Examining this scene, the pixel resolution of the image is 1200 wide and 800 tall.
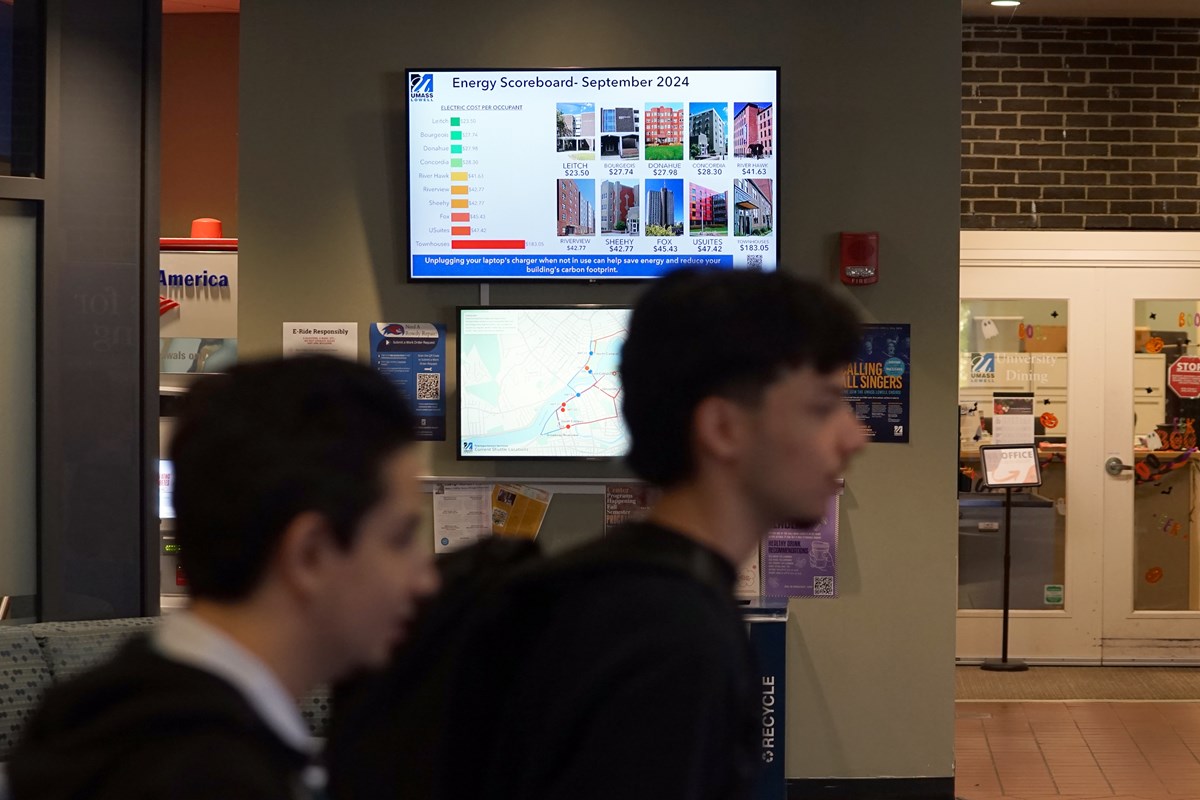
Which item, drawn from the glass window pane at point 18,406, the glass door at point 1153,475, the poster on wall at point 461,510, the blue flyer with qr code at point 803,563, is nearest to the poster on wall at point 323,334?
the poster on wall at point 461,510

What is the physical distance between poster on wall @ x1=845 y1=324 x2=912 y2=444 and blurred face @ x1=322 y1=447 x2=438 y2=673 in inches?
151

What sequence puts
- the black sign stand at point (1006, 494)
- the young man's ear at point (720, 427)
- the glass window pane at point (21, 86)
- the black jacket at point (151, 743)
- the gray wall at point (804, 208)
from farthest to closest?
1. the black sign stand at point (1006, 494)
2. the gray wall at point (804, 208)
3. the glass window pane at point (21, 86)
4. the young man's ear at point (720, 427)
5. the black jacket at point (151, 743)

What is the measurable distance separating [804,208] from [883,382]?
2.17 feet

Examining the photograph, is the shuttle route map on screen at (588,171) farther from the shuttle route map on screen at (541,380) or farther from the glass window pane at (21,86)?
the glass window pane at (21,86)

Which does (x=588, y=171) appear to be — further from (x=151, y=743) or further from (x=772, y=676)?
(x=151, y=743)

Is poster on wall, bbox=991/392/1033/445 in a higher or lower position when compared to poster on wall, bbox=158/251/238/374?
lower

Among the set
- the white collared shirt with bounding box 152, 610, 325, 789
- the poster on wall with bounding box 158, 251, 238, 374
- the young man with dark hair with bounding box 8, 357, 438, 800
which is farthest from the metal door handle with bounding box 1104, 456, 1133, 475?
the white collared shirt with bounding box 152, 610, 325, 789

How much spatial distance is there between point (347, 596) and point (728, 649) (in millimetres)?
281

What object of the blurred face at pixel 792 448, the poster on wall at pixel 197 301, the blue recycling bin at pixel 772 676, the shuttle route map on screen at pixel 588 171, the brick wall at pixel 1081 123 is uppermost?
the brick wall at pixel 1081 123

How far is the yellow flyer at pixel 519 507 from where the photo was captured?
4.63 m

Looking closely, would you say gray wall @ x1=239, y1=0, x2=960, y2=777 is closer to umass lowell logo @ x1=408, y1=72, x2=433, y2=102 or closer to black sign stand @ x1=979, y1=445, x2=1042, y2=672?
umass lowell logo @ x1=408, y1=72, x2=433, y2=102

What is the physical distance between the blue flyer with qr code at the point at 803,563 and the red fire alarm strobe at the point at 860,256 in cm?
77

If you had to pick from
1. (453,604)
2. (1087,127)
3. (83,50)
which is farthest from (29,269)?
(1087,127)

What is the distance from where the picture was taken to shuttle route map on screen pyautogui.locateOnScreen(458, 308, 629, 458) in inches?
178
